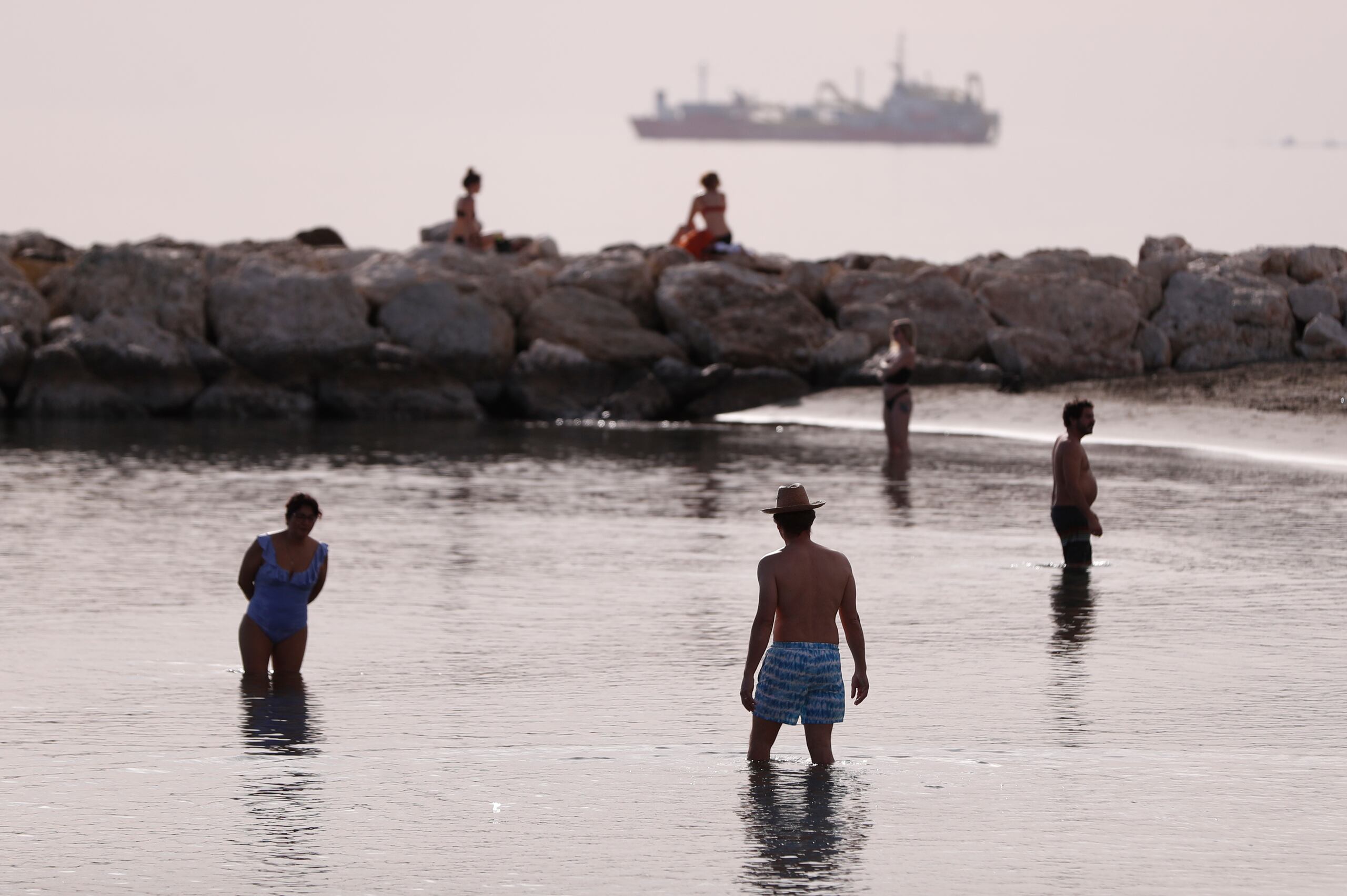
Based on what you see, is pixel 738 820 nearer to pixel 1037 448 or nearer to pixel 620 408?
pixel 1037 448

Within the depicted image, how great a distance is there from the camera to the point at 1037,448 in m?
26.1

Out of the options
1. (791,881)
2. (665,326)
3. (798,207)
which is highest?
(798,207)

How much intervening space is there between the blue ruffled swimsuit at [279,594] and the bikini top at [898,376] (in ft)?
42.8

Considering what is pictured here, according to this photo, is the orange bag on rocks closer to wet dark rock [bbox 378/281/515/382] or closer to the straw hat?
wet dark rock [bbox 378/281/515/382]

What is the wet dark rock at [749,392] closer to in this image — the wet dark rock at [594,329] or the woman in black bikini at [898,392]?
the wet dark rock at [594,329]

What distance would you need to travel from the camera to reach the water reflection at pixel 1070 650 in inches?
410

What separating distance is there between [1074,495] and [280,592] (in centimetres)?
661

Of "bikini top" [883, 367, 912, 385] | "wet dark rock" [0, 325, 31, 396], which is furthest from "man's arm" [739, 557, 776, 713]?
"wet dark rock" [0, 325, 31, 396]

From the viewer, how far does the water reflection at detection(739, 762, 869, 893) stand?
7.72m

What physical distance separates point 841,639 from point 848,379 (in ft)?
60.6

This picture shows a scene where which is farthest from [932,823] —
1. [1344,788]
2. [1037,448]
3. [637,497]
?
[1037,448]

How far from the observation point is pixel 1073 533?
50.9 feet

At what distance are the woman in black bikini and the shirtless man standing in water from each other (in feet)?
25.9

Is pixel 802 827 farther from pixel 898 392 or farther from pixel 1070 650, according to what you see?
pixel 898 392
